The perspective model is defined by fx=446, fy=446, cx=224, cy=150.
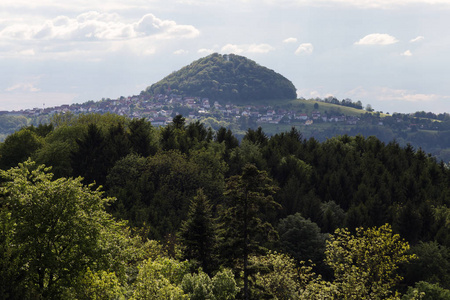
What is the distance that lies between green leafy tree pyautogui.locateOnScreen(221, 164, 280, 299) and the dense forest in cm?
12

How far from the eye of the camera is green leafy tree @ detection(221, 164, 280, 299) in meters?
38.3

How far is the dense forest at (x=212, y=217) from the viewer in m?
30.7

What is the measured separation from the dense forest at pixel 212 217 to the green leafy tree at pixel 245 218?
0.12 m

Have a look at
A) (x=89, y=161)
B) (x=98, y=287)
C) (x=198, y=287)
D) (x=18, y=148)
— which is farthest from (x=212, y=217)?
(x=98, y=287)

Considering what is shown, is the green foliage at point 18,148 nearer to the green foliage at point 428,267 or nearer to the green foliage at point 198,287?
the green foliage at point 198,287

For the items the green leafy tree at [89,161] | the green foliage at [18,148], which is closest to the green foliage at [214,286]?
the green leafy tree at [89,161]

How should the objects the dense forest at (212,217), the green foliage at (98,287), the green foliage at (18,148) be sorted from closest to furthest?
the green foliage at (98,287) < the dense forest at (212,217) < the green foliage at (18,148)

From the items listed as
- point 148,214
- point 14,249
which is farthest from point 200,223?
point 148,214

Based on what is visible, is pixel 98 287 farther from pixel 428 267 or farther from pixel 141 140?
pixel 141 140

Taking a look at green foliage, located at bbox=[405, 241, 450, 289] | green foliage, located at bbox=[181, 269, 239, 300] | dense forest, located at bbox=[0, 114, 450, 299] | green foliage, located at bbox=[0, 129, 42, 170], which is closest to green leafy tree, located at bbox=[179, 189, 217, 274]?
dense forest, located at bbox=[0, 114, 450, 299]

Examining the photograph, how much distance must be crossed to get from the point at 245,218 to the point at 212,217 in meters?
35.7

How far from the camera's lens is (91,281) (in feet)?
98.3

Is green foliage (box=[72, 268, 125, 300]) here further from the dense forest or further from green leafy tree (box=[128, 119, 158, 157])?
green leafy tree (box=[128, 119, 158, 157])

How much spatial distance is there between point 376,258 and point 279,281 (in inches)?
395
